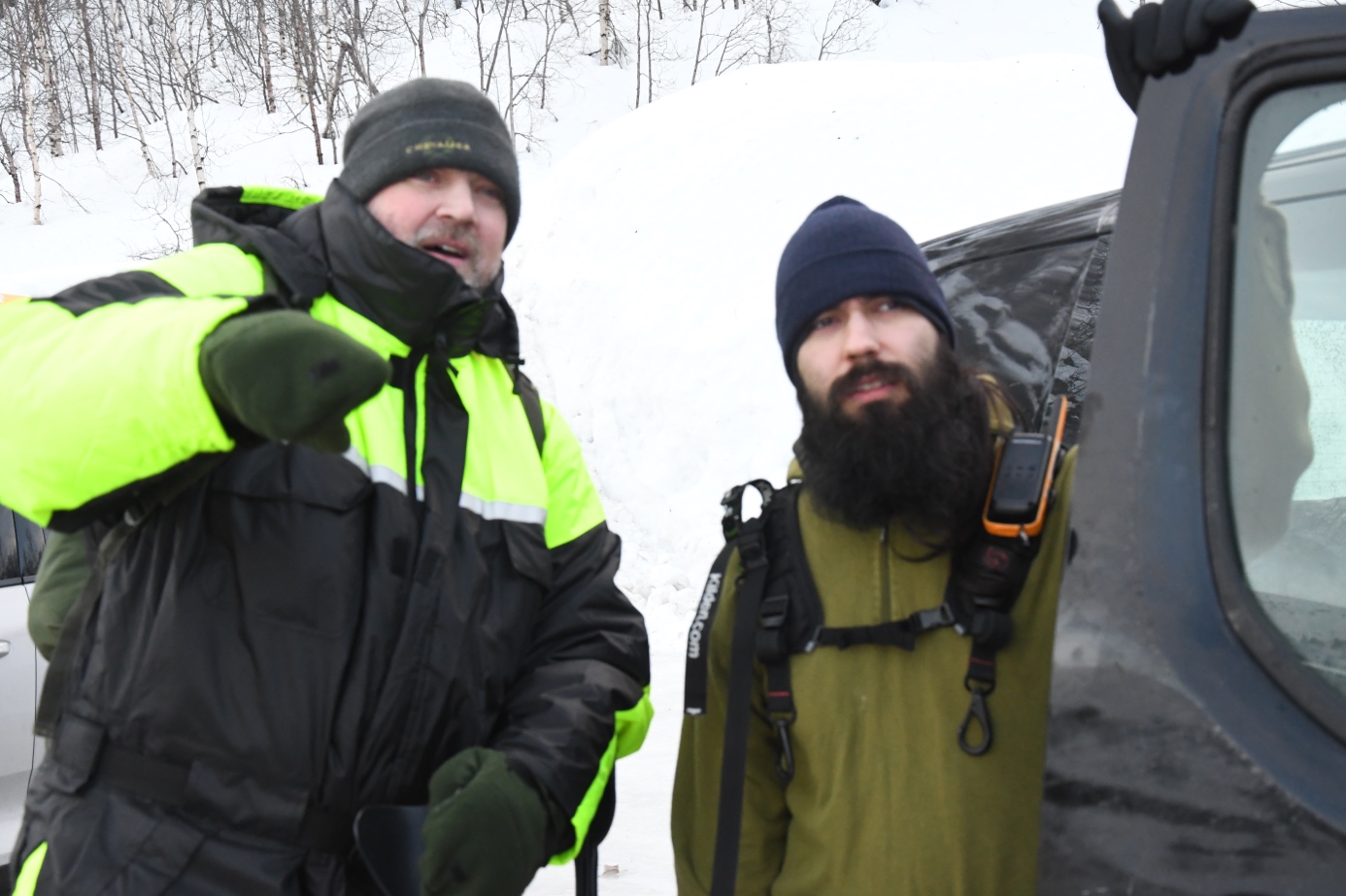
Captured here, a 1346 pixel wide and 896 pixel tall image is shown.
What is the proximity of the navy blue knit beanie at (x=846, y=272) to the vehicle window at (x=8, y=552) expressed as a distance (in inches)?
118

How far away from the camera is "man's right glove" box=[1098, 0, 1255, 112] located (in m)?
1.24

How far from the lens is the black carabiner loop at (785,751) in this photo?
175 cm

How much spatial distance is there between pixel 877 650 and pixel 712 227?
8397 millimetres

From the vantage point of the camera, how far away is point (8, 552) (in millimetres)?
3736

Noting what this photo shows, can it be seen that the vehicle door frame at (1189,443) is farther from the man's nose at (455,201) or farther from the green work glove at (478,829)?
the man's nose at (455,201)

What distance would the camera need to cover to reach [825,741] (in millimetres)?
1695

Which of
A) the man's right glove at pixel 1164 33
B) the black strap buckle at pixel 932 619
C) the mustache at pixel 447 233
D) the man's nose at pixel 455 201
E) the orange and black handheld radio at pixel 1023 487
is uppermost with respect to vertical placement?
the man's right glove at pixel 1164 33

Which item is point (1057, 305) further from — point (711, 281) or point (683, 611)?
point (711, 281)

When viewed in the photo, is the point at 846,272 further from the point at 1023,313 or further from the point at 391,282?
the point at 1023,313

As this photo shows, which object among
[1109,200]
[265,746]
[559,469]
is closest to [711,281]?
[1109,200]

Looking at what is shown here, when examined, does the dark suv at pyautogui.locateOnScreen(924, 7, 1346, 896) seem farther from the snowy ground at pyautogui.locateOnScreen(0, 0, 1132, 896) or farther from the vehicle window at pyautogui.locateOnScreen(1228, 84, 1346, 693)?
the snowy ground at pyautogui.locateOnScreen(0, 0, 1132, 896)

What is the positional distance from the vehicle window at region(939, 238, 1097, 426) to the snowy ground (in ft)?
8.83

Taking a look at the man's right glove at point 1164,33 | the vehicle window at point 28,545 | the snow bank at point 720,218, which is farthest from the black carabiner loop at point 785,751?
the snow bank at point 720,218

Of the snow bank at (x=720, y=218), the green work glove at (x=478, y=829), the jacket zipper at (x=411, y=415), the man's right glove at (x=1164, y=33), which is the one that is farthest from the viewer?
the snow bank at (x=720, y=218)
